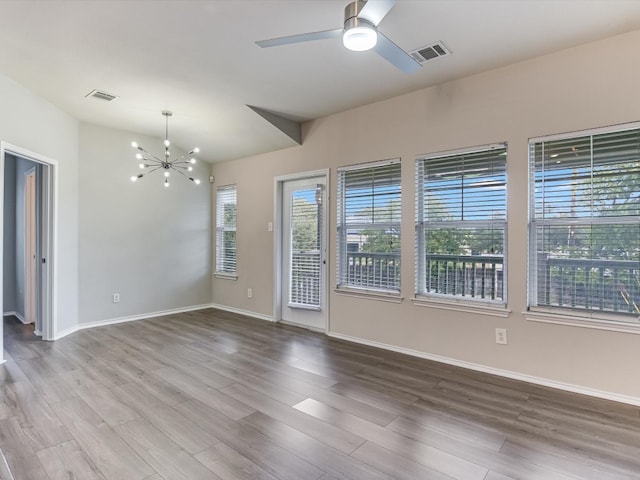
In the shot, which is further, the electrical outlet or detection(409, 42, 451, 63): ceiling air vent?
the electrical outlet

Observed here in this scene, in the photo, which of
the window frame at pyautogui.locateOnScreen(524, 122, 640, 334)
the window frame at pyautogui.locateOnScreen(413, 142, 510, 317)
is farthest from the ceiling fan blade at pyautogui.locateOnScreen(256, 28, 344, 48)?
the window frame at pyautogui.locateOnScreen(524, 122, 640, 334)

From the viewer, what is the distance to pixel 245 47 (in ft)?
9.61

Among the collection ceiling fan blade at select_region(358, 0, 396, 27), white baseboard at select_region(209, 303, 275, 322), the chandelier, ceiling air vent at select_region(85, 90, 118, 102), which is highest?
ceiling air vent at select_region(85, 90, 118, 102)

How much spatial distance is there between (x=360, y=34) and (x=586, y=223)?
2392mm

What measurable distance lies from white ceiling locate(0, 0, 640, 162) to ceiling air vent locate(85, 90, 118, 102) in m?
0.07

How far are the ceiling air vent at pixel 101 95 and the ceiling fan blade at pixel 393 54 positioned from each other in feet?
10.4

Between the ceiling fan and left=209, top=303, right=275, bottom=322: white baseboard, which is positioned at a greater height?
the ceiling fan

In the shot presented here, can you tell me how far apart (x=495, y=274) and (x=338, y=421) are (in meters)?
2.03

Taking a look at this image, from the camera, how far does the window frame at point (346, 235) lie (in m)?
3.97

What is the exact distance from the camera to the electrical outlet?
3211 mm

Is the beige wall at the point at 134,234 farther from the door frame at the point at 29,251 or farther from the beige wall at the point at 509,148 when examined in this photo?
the beige wall at the point at 509,148

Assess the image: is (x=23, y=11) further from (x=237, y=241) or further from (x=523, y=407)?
(x=523, y=407)

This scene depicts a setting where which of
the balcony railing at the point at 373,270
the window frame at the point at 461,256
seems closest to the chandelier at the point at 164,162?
the balcony railing at the point at 373,270

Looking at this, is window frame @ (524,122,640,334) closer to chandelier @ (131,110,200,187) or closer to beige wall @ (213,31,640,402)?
beige wall @ (213,31,640,402)
